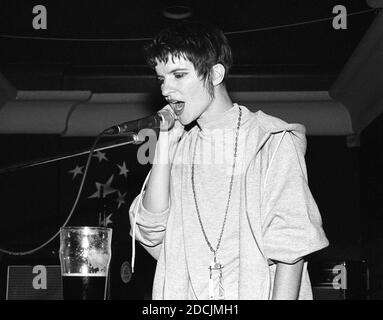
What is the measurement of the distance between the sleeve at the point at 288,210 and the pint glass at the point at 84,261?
12.1 inches

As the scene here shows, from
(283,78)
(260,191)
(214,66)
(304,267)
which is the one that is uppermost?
(283,78)

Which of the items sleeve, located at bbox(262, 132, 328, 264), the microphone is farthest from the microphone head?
sleeve, located at bbox(262, 132, 328, 264)

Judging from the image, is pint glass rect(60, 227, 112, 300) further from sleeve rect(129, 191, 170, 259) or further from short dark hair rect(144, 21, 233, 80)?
short dark hair rect(144, 21, 233, 80)

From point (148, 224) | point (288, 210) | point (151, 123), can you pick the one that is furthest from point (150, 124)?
point (288, 210)

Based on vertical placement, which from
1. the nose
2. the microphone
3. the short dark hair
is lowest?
the microphone

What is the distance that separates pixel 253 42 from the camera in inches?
193

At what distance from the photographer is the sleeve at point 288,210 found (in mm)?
1182

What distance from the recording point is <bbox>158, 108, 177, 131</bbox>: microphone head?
1.35m

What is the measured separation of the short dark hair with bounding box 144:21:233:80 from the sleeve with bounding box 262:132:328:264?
0.24 meters

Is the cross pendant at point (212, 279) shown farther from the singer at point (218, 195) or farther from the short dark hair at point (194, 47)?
the short dark hair at point (194, 47)

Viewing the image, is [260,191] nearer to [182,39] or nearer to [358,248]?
[182,39]

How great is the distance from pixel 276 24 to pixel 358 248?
6.58 ft

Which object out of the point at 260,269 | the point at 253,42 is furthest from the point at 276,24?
the point at 260,269

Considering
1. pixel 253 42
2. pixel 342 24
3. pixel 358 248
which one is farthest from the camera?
pixel 358 248
